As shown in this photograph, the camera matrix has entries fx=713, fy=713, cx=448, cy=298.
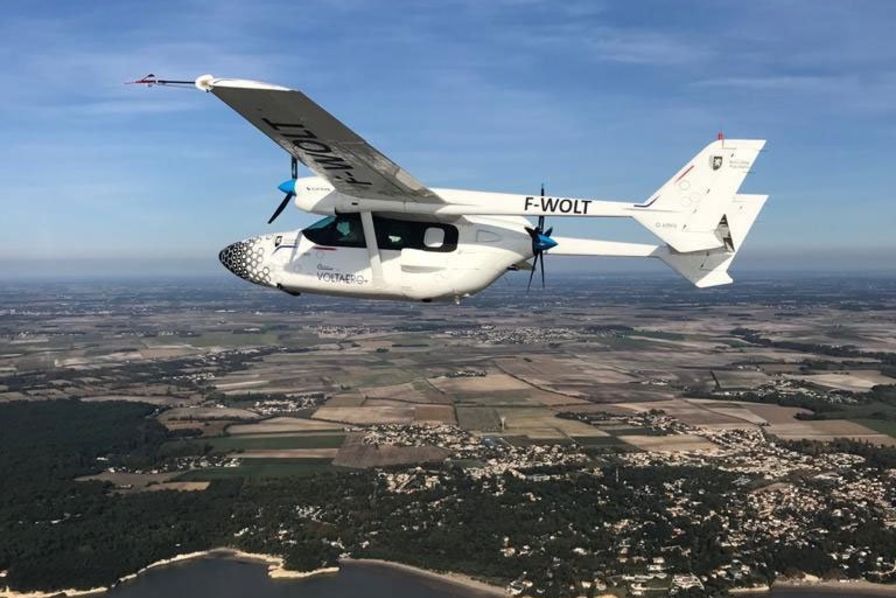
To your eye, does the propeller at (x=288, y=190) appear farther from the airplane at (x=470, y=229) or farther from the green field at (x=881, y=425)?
the green field at (x=881, y=425)

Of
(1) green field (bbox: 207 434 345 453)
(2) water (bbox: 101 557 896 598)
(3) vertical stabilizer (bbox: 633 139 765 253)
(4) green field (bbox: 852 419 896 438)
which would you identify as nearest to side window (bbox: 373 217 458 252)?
(3) vertical stabilizer (bbox: 633 139 765 253)

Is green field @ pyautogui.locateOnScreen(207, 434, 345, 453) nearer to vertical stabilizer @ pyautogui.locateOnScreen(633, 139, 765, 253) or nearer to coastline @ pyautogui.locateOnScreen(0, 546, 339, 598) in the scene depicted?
coastline @ pyautogui.locateOnScreen(0, 546, 339, 598)

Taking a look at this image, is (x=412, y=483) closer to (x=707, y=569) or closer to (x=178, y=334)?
(x=707, y=569)

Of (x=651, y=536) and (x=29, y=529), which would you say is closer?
(x=651, y=536)

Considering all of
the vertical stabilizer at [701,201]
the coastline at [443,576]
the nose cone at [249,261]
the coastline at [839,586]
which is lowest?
the coastline at [443,576]

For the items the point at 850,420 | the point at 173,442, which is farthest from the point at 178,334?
the point at 850,420

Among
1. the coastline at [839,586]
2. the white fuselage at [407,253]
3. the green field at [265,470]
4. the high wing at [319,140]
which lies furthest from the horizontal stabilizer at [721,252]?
the green field at [265,470]

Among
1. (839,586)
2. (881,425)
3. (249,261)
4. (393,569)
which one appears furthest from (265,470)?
(881,425)
